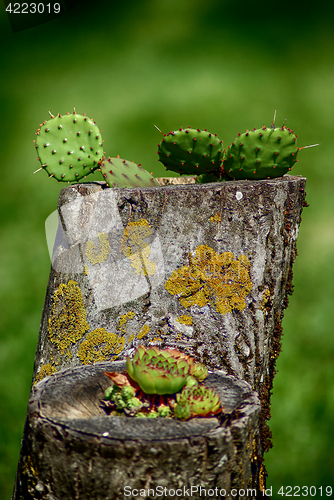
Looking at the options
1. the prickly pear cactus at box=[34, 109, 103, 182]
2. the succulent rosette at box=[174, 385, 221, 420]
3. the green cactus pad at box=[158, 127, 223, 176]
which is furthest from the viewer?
the prickly pear cactus at box=[34, 109, 103, 182]

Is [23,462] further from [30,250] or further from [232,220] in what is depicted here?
[30,250]

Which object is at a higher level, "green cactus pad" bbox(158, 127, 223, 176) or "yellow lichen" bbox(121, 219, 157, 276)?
"green cactus pad" bbox(158, 127, 223, 176)

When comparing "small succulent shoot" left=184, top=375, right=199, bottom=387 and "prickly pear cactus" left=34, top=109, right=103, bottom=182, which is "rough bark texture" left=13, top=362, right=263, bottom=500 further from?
"prickly pear cactus" left=34, top=109, right=103, bottom=182

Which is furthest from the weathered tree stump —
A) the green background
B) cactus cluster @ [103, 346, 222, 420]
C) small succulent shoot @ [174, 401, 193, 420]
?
the green background

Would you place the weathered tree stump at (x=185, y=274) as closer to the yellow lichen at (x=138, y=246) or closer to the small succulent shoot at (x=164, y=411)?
the yellow lichen at (x=138, y=246)

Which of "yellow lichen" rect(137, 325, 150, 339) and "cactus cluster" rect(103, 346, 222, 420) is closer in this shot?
"cactus cluster" rect(103, 346, 222, 420)

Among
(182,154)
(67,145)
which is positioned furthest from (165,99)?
(182,154)

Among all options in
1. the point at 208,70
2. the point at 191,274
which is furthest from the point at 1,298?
the point at 208,70

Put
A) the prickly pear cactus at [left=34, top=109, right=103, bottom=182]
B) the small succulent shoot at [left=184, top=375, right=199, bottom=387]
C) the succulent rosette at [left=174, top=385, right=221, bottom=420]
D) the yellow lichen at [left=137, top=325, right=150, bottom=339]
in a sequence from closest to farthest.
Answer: the succulent rosette at [left=174, top=385, right=221, bottom=420], the small succulent shoot at [left=184, top=375, right=199, bottom=387], the yellow lichen at [left=137, top=325, right=150, bottom=339], the prickly pear cactus at [left=34, top=109, right=103, bottom=182]
